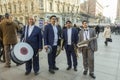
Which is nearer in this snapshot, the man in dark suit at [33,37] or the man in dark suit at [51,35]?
the man in dark suit at [33,37]

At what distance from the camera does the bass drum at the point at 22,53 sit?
540 centimetres

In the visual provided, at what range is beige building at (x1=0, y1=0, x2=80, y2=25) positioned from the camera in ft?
123

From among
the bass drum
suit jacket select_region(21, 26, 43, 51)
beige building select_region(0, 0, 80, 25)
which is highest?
beige building select_region(0, 0, 80, 25)

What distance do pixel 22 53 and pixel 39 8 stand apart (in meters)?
32.8

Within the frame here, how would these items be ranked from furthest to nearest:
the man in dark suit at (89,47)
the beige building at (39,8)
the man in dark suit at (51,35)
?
the beige building at (39,8) → the man in dark suit at (51,35) → the man in dark suit at (89,47)

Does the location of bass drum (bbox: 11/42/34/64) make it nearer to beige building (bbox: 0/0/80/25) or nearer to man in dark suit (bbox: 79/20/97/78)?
man in dark suit (bbox: 79/20/97/78)

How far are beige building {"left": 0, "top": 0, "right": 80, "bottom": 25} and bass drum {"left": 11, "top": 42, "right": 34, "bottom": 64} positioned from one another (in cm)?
2939

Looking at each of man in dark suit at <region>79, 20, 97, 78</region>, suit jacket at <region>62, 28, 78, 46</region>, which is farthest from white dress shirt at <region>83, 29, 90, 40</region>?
suit jacket at <region>62, 28, 78, 46</region>

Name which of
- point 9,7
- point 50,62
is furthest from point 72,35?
point 9,7

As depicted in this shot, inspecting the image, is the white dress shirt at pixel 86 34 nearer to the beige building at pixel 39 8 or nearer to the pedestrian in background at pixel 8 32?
the pedestrian in background at pixel 8 32

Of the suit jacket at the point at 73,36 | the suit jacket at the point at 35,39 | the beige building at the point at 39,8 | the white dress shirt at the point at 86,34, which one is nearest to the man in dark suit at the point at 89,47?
the white dress shirt at the point at 86,34

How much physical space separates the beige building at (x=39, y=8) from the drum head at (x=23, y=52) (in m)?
29.4

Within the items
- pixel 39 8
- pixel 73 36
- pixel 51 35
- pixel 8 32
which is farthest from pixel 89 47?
pixel 39 8

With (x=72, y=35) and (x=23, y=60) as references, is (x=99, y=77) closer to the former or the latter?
(x=72, y=35)
